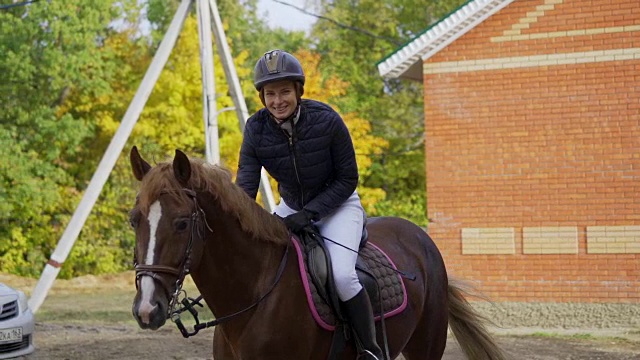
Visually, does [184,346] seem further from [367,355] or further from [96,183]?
[367,355]

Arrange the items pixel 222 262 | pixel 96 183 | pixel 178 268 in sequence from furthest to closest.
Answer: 1. pixel 96 183
2. pixel 222 262
3. pixel 178 268

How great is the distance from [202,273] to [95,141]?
28.3 m

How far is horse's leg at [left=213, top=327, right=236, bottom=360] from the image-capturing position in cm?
466

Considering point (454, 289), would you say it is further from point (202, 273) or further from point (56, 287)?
point (56, 287)

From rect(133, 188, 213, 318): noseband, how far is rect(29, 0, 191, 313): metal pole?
12.6 metres

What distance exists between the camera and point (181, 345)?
38.9ft

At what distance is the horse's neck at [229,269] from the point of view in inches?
174

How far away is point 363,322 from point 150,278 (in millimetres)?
1408

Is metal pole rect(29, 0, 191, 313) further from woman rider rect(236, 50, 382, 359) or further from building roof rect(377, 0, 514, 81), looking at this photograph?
woman rider rect(236, 50, 382, 359)

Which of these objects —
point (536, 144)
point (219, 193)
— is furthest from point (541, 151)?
point (219, 193)

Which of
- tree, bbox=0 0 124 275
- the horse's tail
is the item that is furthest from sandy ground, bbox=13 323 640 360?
tree, bbox=0 0 124 275

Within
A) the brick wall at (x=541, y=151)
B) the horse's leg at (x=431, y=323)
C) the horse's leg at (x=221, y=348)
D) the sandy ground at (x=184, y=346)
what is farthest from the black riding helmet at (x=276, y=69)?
the brick wall at (x=541, y=151)

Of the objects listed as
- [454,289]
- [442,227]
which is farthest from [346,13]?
[454,289]

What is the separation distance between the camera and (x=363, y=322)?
4863 millimetres
